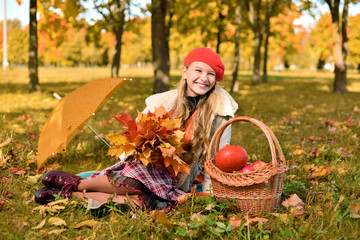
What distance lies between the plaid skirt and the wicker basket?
16.1 inches

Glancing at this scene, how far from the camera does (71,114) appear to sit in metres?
2.76

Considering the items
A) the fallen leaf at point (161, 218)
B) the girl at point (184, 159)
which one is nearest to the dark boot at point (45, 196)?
the girl at point (184, 159)

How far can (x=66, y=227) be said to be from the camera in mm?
2312

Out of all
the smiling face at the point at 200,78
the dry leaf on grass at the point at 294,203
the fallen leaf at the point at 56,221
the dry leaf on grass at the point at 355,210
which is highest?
the smiling face at the point at 200,78

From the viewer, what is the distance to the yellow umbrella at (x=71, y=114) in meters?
2.65

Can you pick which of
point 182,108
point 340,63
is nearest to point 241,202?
point 182,108

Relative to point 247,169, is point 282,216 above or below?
below

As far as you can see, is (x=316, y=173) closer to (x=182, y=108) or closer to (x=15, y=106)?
(x=182, y=108)

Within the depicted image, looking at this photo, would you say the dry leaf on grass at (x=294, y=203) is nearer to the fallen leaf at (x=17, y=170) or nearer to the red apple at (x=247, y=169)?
the red apple at (x=247, y=169)

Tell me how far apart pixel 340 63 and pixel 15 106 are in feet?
36.5

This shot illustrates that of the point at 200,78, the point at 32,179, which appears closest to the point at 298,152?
the point at 200,78

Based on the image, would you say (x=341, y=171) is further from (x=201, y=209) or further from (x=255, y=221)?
(x=201, y=209)

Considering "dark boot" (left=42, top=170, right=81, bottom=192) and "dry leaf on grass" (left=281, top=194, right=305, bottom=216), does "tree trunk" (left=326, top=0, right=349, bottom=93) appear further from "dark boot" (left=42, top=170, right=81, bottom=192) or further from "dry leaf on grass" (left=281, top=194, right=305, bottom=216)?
"dark boot" (left=42, top=170, right=81, bottom=192)

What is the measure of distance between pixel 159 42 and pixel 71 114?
624 cm
